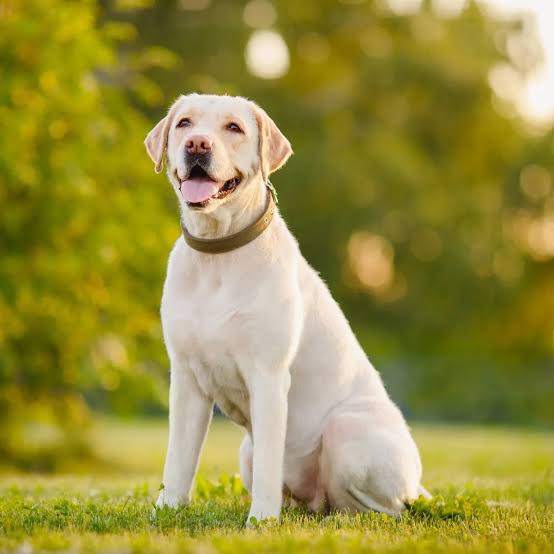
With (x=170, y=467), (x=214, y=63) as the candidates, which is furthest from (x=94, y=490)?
(x=214, y=63)

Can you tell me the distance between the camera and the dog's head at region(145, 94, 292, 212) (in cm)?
436

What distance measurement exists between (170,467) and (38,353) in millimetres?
6276

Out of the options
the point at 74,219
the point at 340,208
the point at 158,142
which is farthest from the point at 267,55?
the point at 158,142

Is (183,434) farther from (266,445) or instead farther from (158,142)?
(158,142)

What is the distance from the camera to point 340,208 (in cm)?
2192

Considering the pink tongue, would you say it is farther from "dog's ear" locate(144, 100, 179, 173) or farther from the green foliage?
the green foliage

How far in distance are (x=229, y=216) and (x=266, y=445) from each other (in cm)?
113

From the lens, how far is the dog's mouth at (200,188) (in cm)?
436

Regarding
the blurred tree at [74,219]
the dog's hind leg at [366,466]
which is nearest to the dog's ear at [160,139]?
the dog's hind leg at [366,466]

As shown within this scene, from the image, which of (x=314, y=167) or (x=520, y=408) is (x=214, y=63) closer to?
(x=314, y=167)

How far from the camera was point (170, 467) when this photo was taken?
473 centimetres

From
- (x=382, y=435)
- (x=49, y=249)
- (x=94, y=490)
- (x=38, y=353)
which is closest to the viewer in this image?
(x=382, y=435)

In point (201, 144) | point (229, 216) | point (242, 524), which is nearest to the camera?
point (201, 144)

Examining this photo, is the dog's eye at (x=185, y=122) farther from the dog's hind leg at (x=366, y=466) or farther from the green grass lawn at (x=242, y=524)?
the green grass lawn at (x=242, y=524)
